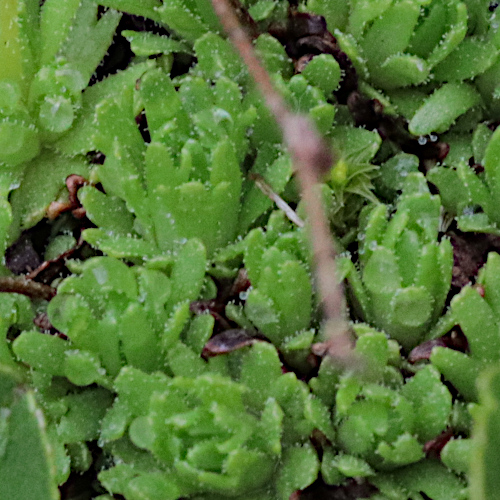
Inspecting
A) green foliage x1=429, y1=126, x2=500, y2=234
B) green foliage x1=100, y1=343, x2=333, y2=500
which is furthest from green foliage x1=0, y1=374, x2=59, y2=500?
green foliage x1=429, y1=126, x2=500, y2=234

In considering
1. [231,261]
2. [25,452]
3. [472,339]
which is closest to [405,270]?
[472,339]

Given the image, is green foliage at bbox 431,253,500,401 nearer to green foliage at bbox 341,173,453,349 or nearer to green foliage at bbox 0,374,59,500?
green foliage at bbox 341,173,453,349

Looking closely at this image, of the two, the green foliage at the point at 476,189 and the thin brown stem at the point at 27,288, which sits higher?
the thin brown stem at the point at 27,288

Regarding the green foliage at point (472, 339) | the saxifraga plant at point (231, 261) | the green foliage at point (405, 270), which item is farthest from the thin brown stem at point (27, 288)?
the green foliage at point (472, 339)

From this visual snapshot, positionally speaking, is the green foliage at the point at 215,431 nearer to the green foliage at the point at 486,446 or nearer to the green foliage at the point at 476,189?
the green foliage at the point at 486,446

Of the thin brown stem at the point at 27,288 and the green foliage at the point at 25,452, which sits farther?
the thin brown stem at the point at 27,288

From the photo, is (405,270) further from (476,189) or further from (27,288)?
(27,288)

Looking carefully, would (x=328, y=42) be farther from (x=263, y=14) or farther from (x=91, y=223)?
(x=91, y=223)

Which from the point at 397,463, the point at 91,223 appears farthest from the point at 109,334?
the point at 397,463
